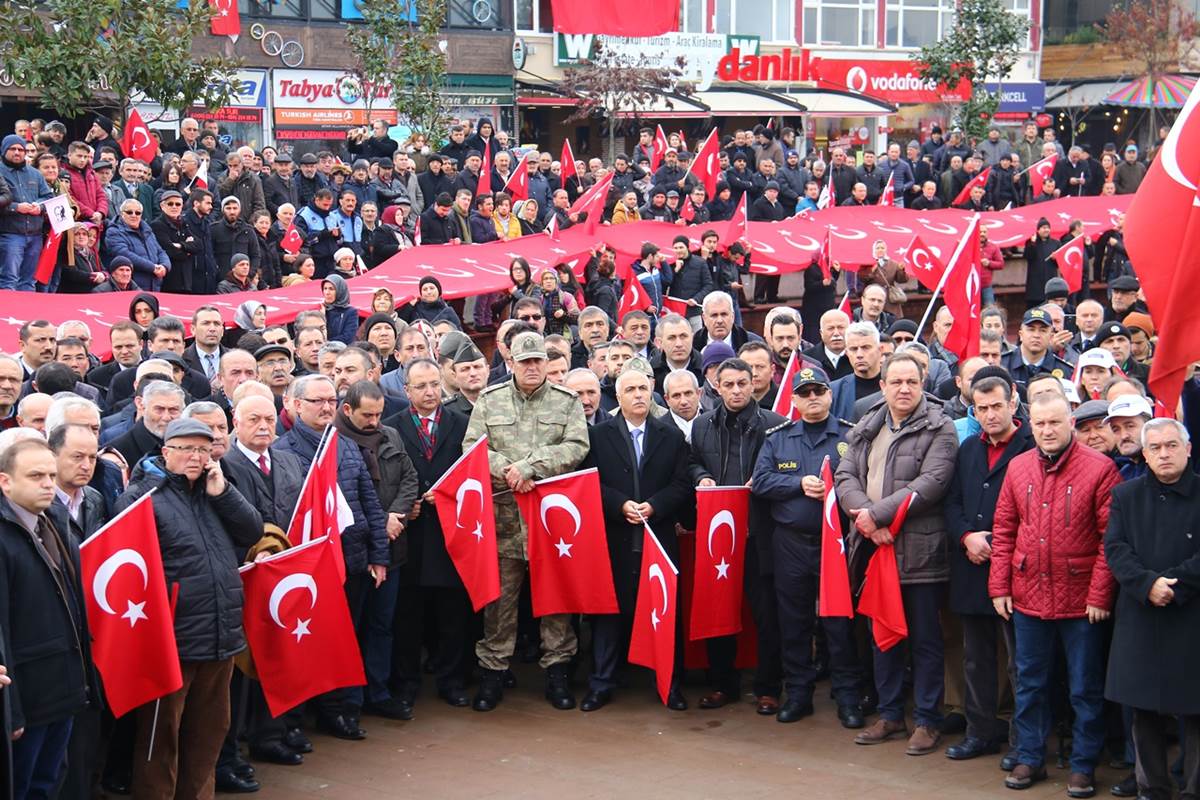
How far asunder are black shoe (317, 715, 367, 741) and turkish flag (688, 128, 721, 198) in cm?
1418

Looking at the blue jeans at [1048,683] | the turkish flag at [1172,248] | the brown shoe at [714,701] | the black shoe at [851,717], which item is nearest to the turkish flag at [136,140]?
the brown shoe at [714,701]

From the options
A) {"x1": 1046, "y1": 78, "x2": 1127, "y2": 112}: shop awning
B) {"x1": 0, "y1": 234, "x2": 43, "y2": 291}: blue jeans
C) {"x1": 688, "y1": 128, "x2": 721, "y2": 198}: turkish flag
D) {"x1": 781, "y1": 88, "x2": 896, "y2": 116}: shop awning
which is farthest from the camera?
{"x1": 1046, "y1": 78, "x2": 1127, "y2": 112}: shop awning

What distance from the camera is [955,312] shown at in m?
12.7

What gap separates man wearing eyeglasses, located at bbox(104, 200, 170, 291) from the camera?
49.9 feet

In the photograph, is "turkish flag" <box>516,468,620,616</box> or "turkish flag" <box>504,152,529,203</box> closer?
"turkish flag" <box>516,468,620,616</box>

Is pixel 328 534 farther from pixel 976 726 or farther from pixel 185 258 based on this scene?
pixel 185 258

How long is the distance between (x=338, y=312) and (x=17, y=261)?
298 cm

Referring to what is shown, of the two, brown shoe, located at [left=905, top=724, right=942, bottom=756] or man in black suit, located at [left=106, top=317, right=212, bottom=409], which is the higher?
man in black suit, located at [left=106, top=317, right=212, bottom=409]

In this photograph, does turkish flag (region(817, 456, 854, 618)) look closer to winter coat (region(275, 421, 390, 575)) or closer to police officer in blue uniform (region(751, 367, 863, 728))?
police officer in blue uniform (region(751, 367, 863, 728))

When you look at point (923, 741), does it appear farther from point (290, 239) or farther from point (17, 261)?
point (290, 239)

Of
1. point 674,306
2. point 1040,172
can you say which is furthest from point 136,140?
point 1040,172

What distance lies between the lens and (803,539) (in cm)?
928

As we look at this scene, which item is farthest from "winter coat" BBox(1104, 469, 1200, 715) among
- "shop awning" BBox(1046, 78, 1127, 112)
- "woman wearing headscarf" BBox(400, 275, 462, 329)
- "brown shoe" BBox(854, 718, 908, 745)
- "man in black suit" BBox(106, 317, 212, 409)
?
"shop awning" BBox(1046, 78, 1127, 112)

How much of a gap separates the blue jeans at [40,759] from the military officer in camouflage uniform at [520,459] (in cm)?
306
